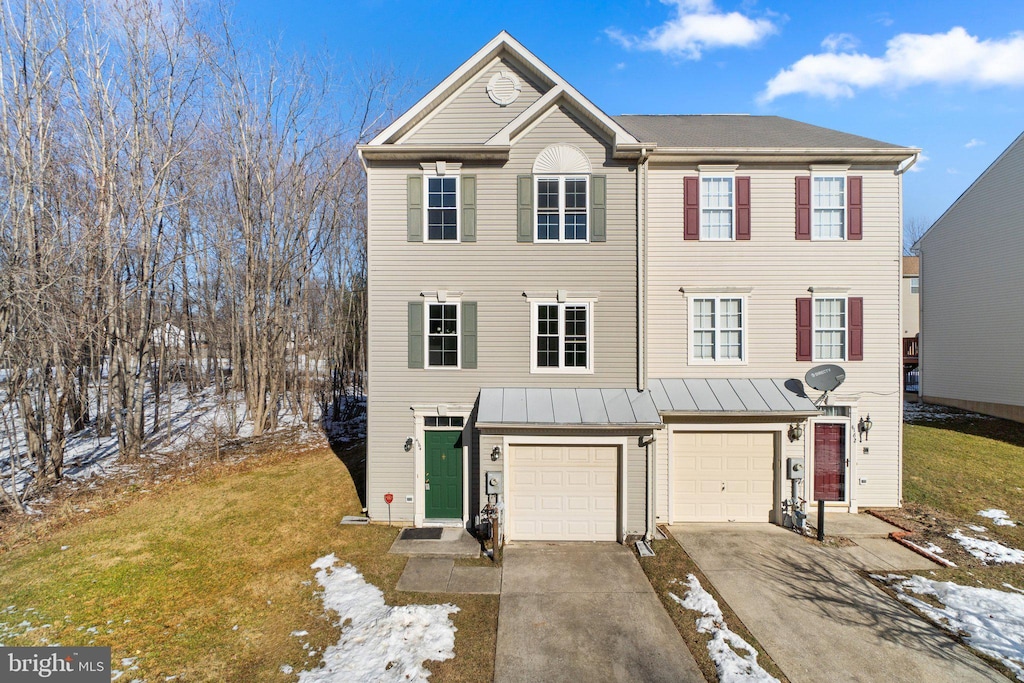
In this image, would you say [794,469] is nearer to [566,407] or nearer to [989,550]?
[989,550]

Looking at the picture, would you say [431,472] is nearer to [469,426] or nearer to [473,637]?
[469,426]

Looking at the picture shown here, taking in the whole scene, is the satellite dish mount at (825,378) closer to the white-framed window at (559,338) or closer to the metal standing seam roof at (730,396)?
the metal standing seam roof at (730,396)

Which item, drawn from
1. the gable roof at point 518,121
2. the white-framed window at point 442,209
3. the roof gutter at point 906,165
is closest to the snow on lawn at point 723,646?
the white-framed window at point 442,209

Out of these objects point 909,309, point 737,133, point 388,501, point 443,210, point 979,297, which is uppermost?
point 737,133

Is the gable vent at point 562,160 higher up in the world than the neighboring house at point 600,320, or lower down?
higher up

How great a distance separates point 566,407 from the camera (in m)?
8.87

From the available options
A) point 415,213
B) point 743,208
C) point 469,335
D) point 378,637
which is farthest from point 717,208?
point 378,637

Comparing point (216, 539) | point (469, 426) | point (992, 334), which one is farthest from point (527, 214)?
point (992, 334)

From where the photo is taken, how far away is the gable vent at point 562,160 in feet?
30.6

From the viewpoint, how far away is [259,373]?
53.6 ft

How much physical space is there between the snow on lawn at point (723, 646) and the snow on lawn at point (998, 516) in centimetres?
783

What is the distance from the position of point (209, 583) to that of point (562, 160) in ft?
35.8

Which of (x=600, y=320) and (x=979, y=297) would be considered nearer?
(x=600, y=320)

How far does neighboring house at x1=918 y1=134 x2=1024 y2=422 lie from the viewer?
16.0 metres
